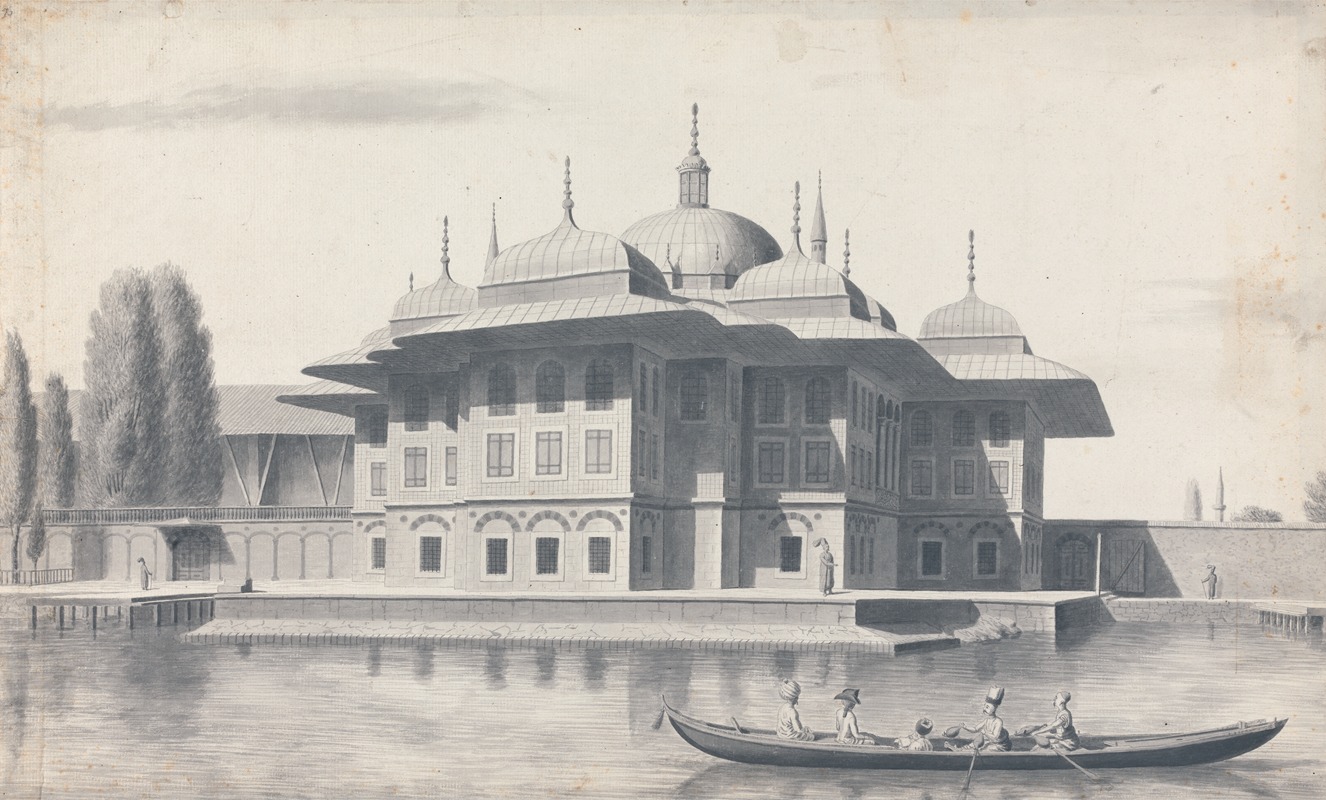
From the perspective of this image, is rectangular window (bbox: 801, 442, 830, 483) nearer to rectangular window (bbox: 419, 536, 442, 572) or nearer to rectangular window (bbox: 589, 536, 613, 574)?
rectangular window (bbox: 589, 536, 613, 574)

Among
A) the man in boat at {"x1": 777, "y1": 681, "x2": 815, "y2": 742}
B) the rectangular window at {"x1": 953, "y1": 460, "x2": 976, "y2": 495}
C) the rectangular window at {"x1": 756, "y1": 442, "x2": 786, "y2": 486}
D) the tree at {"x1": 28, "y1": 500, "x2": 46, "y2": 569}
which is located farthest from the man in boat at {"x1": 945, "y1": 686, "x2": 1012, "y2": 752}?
the rectangular window at {"x1": 953, "y1": 460, "x2": 976, "y2": 495}

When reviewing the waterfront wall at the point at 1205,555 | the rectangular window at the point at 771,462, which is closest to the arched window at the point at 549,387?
the rectangular window at the point at 771,462

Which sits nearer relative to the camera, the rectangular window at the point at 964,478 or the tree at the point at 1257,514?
the rectangular window at the point at 964,478

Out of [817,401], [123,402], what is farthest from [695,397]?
[123,402]

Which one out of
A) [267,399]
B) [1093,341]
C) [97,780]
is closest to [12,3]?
[97,780]

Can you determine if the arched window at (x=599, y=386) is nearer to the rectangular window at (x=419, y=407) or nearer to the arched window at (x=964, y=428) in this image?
the rectangular window at (x=419, y=407)

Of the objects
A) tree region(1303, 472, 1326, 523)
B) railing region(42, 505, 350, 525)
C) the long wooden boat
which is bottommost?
the long wooden boat
